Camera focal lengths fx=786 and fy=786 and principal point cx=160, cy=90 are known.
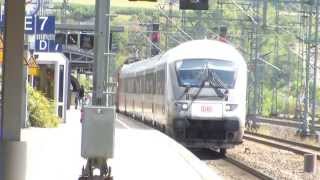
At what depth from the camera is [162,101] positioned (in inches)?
1006

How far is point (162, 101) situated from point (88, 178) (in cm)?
1513

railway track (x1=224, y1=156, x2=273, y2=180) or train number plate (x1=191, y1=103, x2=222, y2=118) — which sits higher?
train number plate (x1=191, y1=103, x2=222, y2=118)

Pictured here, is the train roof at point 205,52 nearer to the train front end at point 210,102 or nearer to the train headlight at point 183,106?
the train front end at point 210,102

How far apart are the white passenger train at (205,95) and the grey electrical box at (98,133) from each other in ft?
43.1

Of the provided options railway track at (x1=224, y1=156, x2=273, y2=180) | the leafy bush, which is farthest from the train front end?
the leafy bush

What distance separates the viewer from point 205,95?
920 inches

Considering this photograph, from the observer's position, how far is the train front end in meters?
23.2

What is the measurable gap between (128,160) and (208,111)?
6.72 m

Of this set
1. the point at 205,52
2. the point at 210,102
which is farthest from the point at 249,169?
the point at 205,52

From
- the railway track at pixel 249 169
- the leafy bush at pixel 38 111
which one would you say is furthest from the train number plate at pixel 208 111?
the leafy bush at pixel 38 111

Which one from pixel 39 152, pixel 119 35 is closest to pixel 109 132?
pixel 39 152

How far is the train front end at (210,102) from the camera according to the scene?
23.2m

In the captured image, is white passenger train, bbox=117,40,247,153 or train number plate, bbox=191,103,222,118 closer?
train number plate, bbox=191,103,222,118

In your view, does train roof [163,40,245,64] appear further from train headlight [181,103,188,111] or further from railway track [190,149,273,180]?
railway track [190,149,273,180]
